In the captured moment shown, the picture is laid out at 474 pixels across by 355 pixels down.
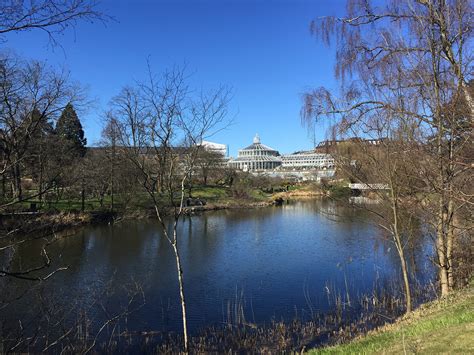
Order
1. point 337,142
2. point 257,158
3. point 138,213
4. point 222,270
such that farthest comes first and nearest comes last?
point 257,158
point 138,213
point 222,270
point 337,142

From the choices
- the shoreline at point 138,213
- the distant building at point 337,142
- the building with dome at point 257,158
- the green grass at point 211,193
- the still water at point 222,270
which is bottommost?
the still water at point 222,270

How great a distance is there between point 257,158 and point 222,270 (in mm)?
111675

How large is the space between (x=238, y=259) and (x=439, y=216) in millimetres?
11692

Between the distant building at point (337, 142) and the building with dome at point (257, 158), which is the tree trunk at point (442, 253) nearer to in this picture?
the distant building at point (337, 142)

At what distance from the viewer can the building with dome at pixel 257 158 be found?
122875mm

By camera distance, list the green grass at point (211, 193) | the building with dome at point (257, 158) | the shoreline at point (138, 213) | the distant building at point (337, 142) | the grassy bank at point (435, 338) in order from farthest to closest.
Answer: the building with dome at point (257, 158)
the green grass at point (211, 193)
the shoreline at point (138, 213)
the distant building at point (337, 142)
the grassy bank at point (435, 338)

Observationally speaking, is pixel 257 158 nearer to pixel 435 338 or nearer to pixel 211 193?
pixel 211 193

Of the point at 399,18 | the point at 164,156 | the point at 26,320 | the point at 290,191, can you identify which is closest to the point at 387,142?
the point at 399,18

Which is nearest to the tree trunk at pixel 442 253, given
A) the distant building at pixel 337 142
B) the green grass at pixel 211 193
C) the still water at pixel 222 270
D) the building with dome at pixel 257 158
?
the distant building at pixel 337 142

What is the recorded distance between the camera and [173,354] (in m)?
8.38

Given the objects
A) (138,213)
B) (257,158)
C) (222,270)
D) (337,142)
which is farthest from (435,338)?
(257,158)

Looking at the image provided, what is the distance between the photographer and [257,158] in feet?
417

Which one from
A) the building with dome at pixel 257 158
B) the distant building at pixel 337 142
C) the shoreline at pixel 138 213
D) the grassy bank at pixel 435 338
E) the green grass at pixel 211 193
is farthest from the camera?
the building with dome at pixel 257 158

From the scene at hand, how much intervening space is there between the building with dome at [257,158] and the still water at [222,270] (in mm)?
90342
